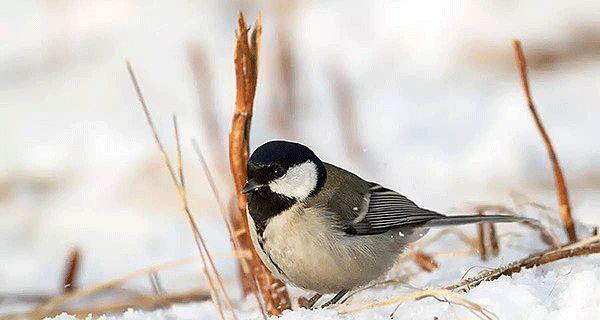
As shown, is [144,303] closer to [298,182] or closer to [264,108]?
[298,182]

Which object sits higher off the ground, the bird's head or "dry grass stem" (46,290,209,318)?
the bird's head

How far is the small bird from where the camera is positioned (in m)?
2.60

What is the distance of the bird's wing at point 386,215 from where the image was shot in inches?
111

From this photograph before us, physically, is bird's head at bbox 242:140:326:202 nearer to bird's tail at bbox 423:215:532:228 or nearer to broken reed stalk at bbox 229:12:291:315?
broken reed stalk at bbox 229:12:291:315

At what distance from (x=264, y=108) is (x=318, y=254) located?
3240mm

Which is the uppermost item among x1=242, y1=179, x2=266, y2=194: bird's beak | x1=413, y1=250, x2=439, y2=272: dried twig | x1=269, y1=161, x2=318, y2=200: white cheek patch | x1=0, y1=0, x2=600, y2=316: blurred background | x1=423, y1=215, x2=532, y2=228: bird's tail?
x1=242, y1=179, x2=266, y2=194: bird's beak

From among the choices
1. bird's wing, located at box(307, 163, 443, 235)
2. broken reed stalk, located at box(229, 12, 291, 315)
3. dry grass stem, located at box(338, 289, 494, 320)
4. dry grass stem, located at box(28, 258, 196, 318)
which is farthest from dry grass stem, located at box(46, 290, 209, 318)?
dry grass stem, located at box(338, 289, 494, 320)

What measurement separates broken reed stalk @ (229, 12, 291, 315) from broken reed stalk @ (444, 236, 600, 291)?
0.50 metres

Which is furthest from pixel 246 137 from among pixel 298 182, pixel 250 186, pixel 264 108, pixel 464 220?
pixel 264 108

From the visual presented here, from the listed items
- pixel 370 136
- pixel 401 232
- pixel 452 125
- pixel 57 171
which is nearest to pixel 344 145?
pixel 370 136

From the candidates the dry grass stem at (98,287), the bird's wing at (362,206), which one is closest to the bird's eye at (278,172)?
the bird's wing at (362,206)

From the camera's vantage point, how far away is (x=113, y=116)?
5.74 metres

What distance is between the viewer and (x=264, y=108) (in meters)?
5.80

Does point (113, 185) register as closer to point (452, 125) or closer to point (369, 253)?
point (452, 125)
